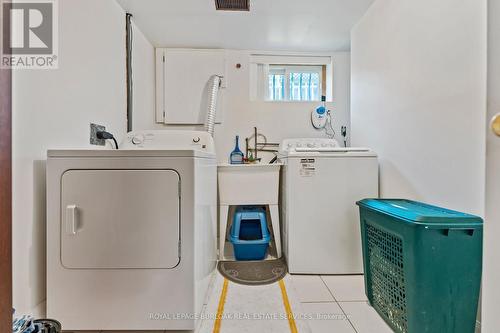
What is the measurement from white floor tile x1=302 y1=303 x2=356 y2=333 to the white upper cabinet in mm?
2032

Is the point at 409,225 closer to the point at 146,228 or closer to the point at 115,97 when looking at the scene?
the point at 146,228

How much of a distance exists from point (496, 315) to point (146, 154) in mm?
1290

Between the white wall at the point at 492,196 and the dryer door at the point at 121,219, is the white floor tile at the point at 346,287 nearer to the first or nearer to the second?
the white wall at the point at 492,196

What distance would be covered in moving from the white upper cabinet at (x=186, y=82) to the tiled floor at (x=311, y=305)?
179 centimetres

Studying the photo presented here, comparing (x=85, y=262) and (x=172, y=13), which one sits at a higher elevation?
(x=172, y=13)

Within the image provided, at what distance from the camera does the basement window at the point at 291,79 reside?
2.92 metres

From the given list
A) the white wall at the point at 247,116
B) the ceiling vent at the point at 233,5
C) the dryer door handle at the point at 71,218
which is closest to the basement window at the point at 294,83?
the white wall at the point at 247,116

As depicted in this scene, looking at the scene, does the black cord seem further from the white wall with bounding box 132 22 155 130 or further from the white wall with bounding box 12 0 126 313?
the white wall with bounding box 132 22 155 130

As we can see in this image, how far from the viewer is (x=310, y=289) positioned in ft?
5.49

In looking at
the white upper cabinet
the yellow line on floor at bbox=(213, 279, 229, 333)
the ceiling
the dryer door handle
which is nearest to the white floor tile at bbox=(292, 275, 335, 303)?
the yellow line on floor at bbox=(213, 279, 229, 333)

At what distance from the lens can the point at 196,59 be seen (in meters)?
2.78

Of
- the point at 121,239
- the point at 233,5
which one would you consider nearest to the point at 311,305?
the point at 121,239

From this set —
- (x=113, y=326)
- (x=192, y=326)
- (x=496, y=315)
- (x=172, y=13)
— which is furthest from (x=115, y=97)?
(x=496, y=315)

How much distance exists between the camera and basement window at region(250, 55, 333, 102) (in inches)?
115
